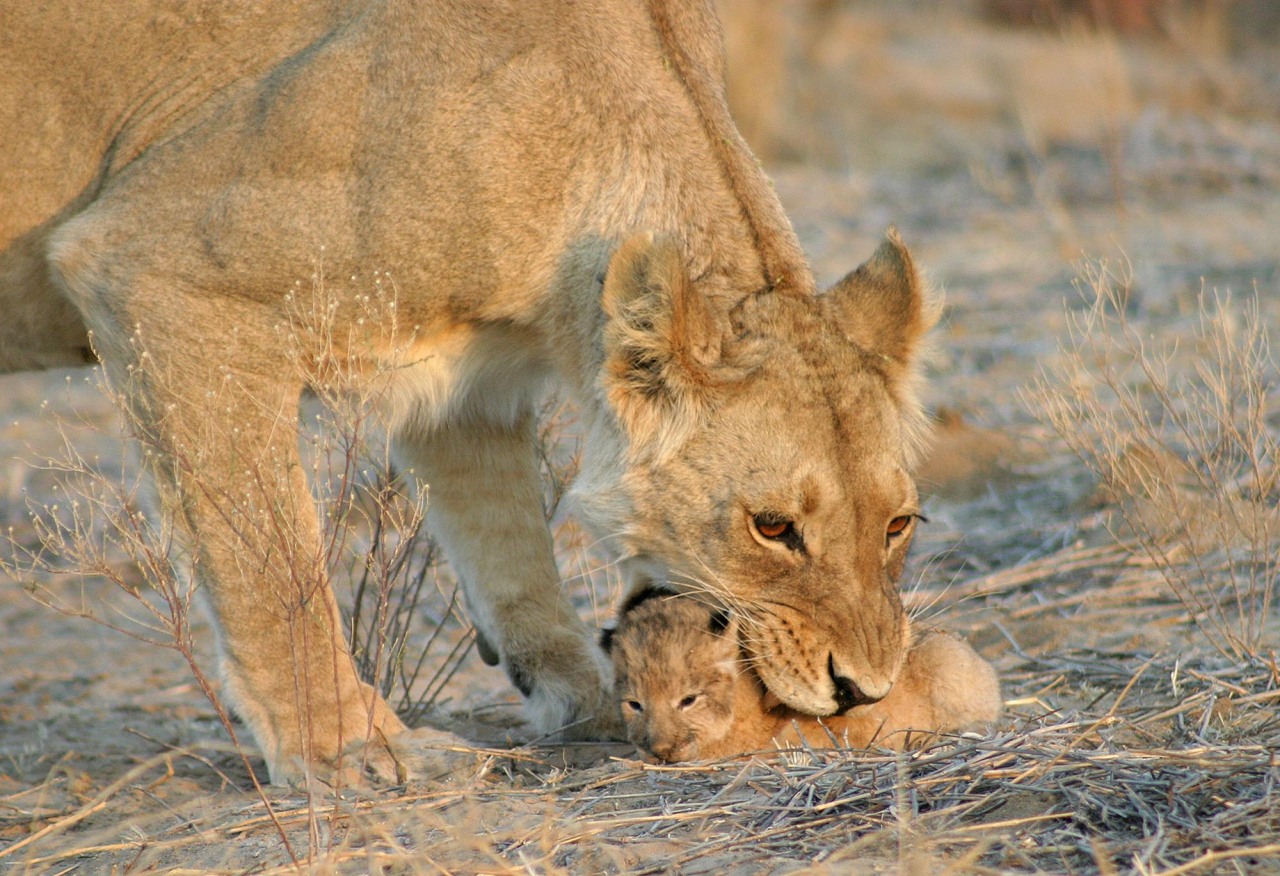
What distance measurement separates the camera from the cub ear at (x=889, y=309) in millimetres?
4680

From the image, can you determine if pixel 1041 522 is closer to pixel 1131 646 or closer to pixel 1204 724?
pixel 1131 646

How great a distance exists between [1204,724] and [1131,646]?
132cm

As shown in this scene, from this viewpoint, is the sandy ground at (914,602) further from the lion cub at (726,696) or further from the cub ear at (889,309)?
the cub ear at (889,309)

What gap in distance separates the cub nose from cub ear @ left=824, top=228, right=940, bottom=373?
0.96 m

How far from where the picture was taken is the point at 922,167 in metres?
14.7

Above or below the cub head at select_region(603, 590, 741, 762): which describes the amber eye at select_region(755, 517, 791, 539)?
above

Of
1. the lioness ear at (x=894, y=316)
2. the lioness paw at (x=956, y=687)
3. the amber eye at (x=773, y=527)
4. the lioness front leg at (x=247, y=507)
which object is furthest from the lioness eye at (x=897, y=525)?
the lioness front leg at (x=247, y=507)

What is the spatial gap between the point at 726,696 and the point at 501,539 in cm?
133

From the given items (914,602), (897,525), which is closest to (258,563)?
(897,525)

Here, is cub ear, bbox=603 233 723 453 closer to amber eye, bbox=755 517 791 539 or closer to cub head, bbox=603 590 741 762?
amber eye, bbox=755 517 791 539

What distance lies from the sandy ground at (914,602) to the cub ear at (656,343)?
3.26ft

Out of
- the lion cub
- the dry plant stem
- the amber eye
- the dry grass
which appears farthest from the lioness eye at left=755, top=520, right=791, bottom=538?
the dry plant stem

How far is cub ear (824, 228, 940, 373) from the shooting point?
4.68 metres

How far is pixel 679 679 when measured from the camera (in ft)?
14.4
